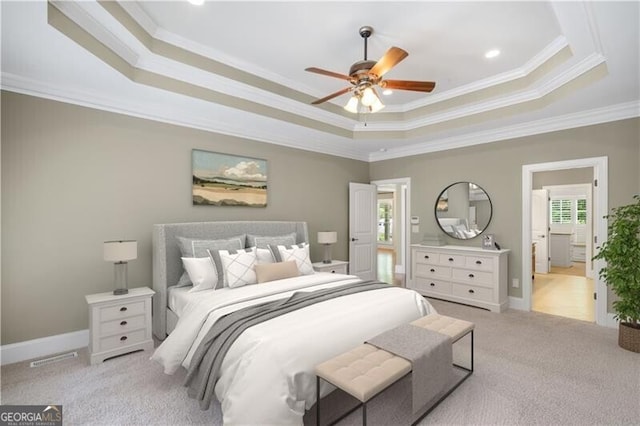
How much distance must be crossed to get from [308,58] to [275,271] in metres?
2.32

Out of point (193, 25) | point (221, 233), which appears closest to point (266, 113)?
point (193, 25)

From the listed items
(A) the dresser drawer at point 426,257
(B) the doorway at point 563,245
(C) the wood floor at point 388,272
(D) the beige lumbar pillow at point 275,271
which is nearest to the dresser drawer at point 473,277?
(A) the dresser drawer at point 426,257

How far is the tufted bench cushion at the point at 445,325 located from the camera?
2.43m

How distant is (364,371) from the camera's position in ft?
6.04

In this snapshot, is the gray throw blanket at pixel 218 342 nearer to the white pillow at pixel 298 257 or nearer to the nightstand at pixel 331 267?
the white pillow at pixel 298 257

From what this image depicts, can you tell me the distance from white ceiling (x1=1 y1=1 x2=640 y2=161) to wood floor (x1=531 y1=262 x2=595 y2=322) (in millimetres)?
2539

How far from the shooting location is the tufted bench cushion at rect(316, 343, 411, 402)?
1695 millimetres

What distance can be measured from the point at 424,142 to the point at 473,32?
2462 mm

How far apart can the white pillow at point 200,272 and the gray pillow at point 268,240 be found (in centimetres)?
74

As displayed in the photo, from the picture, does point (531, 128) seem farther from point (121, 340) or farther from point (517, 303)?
point (121, 340)

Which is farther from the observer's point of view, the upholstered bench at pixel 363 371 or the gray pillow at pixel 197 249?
the gray pillow at pixel 197 249

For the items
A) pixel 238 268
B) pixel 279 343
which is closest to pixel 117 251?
pixel 238 268

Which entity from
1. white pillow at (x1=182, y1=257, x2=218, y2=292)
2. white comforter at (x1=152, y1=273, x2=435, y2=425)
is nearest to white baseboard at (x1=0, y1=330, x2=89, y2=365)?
white pillow at (x1=182, y1=257, x2=218, y2=292)

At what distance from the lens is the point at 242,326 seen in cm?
214
